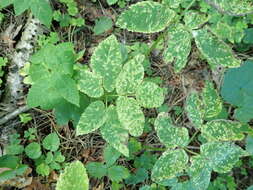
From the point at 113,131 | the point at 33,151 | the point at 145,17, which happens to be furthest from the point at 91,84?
the point at 33,151

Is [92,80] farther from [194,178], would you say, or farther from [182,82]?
[182,82]

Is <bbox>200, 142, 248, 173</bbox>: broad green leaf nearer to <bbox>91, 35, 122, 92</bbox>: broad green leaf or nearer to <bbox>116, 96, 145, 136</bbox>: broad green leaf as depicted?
<bbox>116, 96, 145, 136</bbox>: broad green leaf

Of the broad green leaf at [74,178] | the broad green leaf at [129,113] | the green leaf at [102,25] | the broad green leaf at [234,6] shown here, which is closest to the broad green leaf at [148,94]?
the broad green leaf at [129,113]

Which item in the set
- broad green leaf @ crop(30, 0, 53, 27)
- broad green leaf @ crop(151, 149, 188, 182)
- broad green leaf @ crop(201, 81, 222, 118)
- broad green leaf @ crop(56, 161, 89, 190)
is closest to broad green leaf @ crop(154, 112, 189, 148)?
broad green leaf @ crop(151, 149, 188, 182)

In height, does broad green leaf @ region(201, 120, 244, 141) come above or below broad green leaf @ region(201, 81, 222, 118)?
below

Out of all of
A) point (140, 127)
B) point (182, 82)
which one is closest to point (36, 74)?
point (140, 127)

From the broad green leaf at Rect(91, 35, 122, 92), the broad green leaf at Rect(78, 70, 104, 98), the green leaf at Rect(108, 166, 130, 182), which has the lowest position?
the green leaf at Rect(108, 166, 130, 182)

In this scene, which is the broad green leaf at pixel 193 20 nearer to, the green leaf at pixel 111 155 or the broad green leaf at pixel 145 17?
the broad green leaf at pixel 145 17
